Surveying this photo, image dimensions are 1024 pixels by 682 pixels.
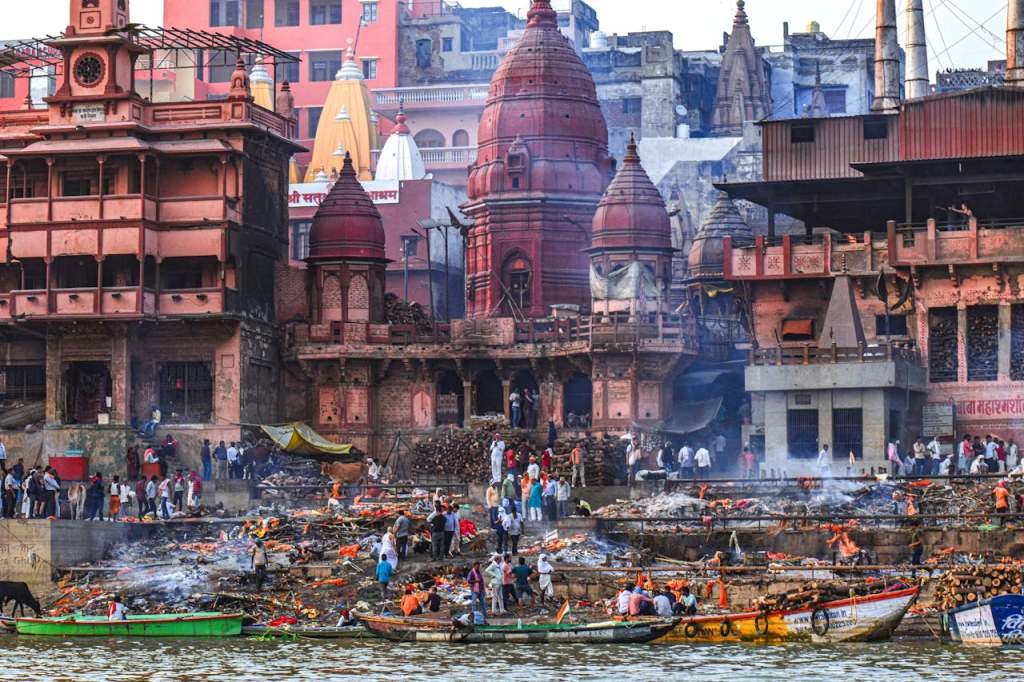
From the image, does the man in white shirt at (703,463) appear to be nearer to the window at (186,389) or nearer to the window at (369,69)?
the window at (186,389)

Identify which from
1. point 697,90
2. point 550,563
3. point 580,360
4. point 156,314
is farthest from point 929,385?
point 697,90

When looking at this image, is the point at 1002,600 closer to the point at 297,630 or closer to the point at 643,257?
the point at 297,630

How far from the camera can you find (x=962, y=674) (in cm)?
3741

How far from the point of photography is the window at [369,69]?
10231 centimetres

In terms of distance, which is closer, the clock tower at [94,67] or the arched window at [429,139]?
the clock tower at [94,67]

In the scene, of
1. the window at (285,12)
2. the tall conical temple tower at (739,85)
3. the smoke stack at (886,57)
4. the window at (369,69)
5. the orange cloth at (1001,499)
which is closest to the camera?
the orange cloth at (1001,499)

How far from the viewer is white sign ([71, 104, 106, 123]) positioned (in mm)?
64125

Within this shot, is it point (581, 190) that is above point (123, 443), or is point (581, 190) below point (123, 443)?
above

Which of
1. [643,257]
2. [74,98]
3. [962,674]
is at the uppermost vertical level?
[74,98]

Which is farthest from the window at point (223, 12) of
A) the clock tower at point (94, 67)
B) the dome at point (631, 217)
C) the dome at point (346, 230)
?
the clock tower at point (94, 67)

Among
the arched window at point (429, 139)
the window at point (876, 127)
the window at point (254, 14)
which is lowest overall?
the window at point (876, 127)

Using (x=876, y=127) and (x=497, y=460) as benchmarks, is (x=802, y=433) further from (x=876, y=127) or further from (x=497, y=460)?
(x=876, y=127)

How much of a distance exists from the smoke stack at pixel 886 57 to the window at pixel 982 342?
11.7 meters

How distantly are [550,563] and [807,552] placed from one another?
5.19 metres
